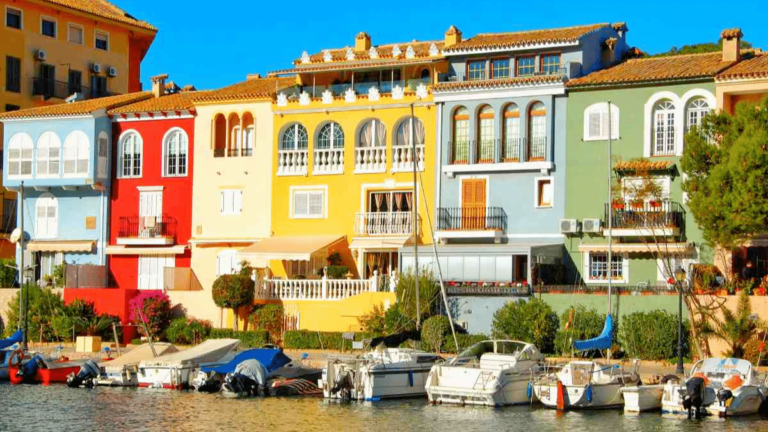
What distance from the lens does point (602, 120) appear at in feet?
172

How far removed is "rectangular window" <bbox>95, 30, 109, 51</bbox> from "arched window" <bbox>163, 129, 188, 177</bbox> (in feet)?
51.5

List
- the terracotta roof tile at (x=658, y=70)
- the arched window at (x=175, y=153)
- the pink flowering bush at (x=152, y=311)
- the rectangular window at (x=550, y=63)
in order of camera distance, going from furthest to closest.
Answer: the arched window at (x=175, y=153) < the pink flowering bush at (x=152, y=311) < the rectangular window at (x=550, y=63) < the terracotta roof tile at (x=658, y=70)

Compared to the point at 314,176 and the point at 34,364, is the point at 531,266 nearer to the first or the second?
the point at 314,176

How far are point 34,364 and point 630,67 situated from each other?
2455cm

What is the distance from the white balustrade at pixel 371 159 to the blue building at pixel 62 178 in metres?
12.5

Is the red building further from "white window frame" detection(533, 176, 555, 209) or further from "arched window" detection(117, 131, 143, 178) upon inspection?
"white window frame" detection(533, 176, 555, 209)

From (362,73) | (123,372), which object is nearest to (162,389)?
(123,372)

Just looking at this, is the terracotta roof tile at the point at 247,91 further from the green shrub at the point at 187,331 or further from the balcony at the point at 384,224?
the green shrub at the point at 187,331

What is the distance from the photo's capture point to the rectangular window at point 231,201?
59.6m

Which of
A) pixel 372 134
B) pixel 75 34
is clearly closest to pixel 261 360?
pixel 372 134

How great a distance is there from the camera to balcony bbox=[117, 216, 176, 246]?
60750mm

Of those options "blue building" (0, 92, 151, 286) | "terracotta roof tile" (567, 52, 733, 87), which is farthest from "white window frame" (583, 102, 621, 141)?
"blue building" (0, 92, 151, 286)

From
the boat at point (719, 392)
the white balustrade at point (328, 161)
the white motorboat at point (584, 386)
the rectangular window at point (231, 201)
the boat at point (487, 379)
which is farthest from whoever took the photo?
the rectangular window at point (231, 201)

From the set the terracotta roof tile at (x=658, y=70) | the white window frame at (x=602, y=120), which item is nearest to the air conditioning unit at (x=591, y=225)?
the white window frame at (x=602, y=120)
